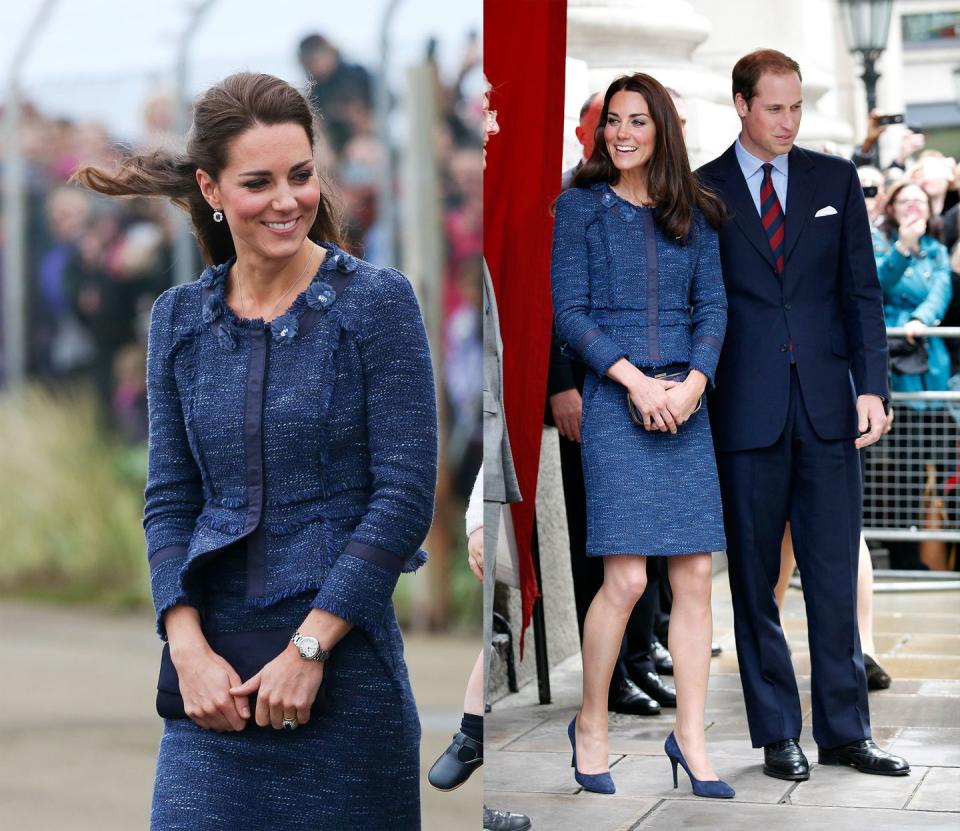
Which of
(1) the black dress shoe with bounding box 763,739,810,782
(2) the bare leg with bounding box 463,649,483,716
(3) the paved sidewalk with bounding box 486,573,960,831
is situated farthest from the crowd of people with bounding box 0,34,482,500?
(1) the black dress shoe with bounding box 763,739,810,782

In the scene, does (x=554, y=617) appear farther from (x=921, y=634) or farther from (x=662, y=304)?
(x=662, y=304)

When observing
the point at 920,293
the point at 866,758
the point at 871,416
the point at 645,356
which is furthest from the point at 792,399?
the point at 920,293

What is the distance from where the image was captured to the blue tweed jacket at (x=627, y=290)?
3.99m

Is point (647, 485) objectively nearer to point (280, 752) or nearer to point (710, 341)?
point (710, 341)

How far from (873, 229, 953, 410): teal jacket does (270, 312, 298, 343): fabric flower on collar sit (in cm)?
539

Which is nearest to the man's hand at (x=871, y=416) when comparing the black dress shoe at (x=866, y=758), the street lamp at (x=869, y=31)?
the black dress shoe at (x=866, y=758)

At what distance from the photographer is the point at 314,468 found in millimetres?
2291

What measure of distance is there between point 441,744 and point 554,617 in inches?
137

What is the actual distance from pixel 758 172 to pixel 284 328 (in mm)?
2232

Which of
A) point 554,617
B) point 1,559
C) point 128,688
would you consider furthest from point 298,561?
point 554,617

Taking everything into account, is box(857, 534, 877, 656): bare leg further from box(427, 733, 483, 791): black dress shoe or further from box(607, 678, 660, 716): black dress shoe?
box(427, 733, 483, 791): black dress shoe

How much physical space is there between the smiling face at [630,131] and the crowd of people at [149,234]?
176 cm

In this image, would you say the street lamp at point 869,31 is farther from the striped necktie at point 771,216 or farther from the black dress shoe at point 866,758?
the black dress shoe at point 866,758

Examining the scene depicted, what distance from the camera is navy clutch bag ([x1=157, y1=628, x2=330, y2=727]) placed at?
2.29 metres
